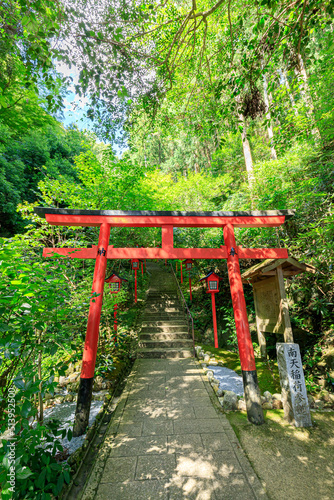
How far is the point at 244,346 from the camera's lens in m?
4.10

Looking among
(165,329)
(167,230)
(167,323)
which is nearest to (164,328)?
(165,329)

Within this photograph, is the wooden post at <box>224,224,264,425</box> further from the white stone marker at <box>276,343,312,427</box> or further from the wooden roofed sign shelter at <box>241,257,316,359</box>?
the wooden roofed sign shelter at <box>241,257,316,359</box>

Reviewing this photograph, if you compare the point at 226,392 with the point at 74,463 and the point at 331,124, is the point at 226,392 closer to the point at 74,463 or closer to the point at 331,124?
the point at 74,463

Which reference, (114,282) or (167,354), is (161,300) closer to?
(167,354)

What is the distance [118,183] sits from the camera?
7809 millimetres

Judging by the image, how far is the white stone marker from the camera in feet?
11.6

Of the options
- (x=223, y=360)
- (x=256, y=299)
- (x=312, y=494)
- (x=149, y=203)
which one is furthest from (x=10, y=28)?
(x=223, y=360)

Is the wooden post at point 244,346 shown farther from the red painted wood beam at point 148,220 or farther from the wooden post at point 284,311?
the wooden post at point 284,311

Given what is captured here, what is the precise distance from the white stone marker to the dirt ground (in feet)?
0.47

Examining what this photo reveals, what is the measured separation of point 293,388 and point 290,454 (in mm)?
948

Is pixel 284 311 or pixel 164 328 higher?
pixel 284 311

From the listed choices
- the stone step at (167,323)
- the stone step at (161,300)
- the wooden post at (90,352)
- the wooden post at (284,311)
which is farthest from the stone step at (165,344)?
the wooden post at (90,352)

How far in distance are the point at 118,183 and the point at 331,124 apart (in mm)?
6798

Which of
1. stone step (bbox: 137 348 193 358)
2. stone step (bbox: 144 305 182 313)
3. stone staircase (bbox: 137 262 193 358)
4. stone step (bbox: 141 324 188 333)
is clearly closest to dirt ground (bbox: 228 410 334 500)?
stone step (bbox: 137 348 193 358)
